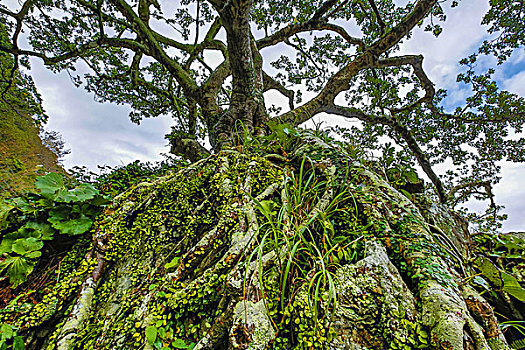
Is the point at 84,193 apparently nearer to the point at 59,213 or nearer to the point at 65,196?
the point at 65,196

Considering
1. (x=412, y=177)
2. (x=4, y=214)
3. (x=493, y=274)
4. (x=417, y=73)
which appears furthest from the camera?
(x=417, y=73)

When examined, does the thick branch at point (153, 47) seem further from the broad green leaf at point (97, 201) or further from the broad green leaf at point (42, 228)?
the broad green leaf at point (42, 228)

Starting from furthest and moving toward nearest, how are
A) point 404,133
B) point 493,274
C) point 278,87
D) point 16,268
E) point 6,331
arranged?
point 278,87 < point 404,133 < point 16,268 < point 493,274 < point 6,331

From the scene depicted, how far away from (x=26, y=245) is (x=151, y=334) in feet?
4.00

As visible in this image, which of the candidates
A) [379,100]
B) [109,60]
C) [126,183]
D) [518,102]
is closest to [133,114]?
[109,60]

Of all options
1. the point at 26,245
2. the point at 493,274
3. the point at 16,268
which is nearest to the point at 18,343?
the point at 16,268

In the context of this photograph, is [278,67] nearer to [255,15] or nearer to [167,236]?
[255,15]

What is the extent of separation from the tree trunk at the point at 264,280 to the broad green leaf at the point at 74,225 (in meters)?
0.12

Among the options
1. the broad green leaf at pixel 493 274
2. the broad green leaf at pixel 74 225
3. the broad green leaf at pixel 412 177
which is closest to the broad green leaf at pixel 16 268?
the broad green leaf at pixel 74 225

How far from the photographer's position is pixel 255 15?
5.81m

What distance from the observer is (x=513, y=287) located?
1138 millimetres

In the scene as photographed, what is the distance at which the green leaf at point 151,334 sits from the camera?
3.13 ft

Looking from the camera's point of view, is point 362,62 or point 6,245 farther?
point 362,62

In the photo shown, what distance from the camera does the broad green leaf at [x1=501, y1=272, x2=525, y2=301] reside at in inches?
44.3
